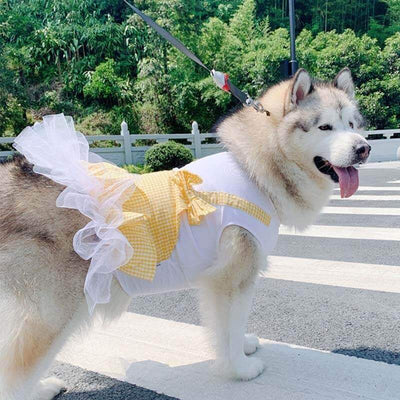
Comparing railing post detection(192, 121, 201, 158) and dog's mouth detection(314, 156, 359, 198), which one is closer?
dog's mouth detection(314, 156, 359, 198)

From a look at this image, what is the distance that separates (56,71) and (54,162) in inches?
1116

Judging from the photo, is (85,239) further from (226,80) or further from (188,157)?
(188,157)

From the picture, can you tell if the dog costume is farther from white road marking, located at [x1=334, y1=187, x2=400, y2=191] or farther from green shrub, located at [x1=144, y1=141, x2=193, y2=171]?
green shrub, located at [x1=144, y1=141, x2=193, y2=171]

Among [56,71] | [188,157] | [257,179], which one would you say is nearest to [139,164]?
[188,157]

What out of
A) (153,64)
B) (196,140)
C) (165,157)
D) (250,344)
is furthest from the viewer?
(153,64)

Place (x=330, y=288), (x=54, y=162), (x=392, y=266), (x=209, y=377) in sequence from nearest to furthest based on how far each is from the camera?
(x=54, y=162), (x=209, y=377), (x=330, y=288), (x=392, y=266)

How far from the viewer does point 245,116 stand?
9.03 feet

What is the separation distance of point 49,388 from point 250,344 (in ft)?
3.99

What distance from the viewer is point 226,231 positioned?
2.29 meters

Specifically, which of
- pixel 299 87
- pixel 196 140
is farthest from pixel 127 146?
pixel 299 87

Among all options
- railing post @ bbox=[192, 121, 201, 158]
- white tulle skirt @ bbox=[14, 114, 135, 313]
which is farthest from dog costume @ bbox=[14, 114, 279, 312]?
railing post @ bbox=[192, 121, 201, 158]

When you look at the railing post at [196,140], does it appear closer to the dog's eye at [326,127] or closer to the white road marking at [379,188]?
the white road marking at [379,188]

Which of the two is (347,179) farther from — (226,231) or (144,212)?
(144,212)

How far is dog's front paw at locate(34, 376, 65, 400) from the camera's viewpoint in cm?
226
